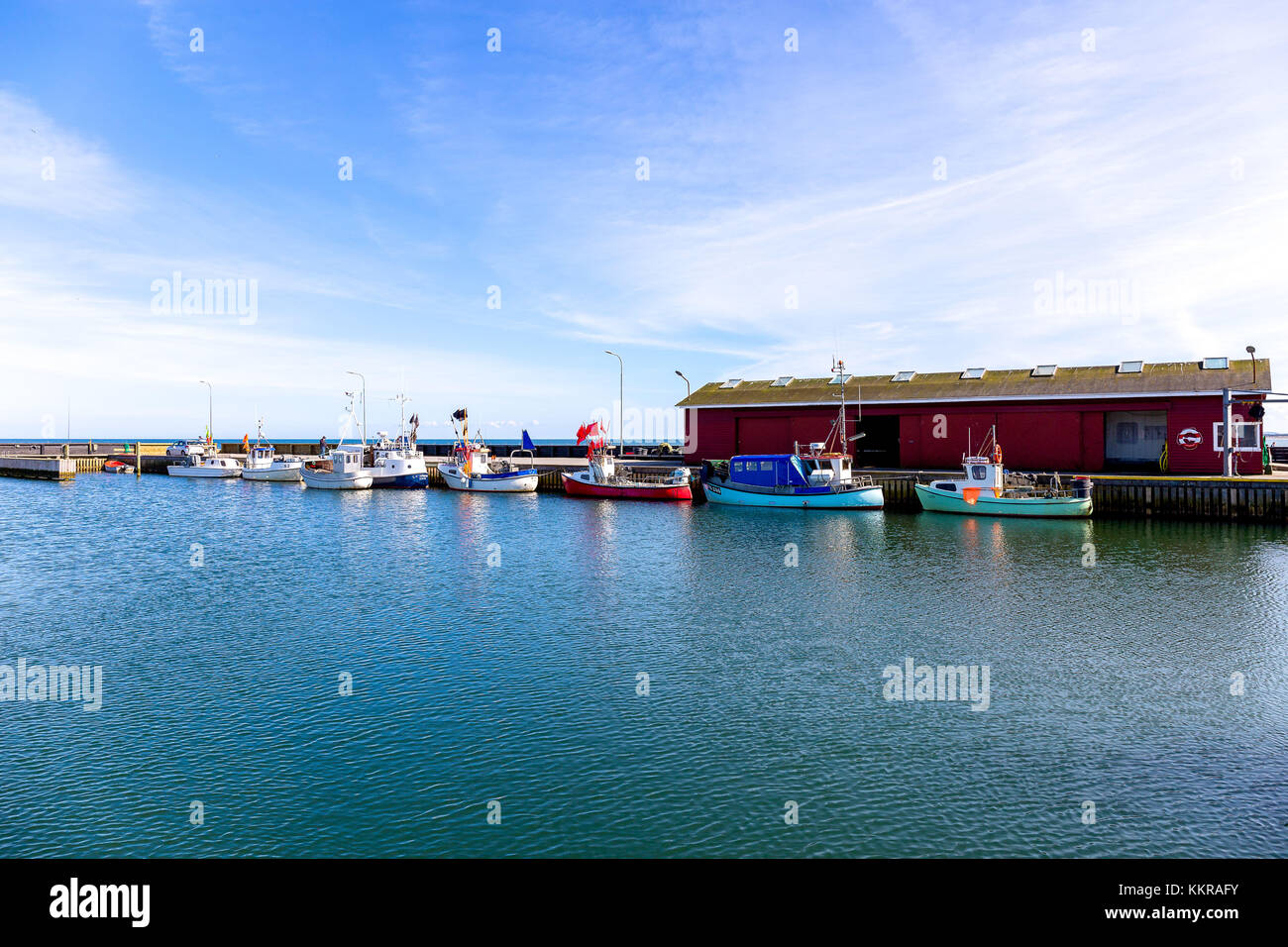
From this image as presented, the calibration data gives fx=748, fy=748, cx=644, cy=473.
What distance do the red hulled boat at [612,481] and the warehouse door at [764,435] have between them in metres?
5.64

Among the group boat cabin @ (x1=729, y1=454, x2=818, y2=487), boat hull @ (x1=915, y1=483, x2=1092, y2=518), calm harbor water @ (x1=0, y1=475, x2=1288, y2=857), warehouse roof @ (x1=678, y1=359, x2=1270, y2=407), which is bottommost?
calm harbor water @ (x1=0, y1=475, x2=1288, y2=857)

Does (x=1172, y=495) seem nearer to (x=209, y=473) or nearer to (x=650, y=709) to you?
(x=650, y=709)

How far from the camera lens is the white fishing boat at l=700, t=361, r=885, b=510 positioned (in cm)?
4481

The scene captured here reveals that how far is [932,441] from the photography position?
49.3 m

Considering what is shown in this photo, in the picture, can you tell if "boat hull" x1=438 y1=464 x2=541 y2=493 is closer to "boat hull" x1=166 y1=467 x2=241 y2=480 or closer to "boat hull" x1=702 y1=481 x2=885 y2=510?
"boat hull" x1=702 y1=481 x2=885 y2=510

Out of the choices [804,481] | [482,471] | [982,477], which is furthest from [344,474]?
[982,477]

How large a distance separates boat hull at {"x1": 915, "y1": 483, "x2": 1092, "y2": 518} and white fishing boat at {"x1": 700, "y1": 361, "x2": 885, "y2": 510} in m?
3.43

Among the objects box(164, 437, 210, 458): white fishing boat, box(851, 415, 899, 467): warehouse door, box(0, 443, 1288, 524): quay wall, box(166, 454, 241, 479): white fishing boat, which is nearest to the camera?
box(0, 443, 1288, 524): quay wall

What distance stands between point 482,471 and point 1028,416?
134 ft

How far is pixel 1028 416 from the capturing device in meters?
45.8

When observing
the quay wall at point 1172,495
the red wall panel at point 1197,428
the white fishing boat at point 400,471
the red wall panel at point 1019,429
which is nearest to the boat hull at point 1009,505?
the quay wall at point 1172,495

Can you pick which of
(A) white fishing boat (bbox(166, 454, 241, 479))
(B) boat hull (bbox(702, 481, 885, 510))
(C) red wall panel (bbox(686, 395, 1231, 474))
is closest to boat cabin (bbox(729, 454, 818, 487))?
(B) boat hull (bbox(702, 481, 885, 510))

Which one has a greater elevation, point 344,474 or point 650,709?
point 344,474

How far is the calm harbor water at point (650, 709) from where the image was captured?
30.5 feet
